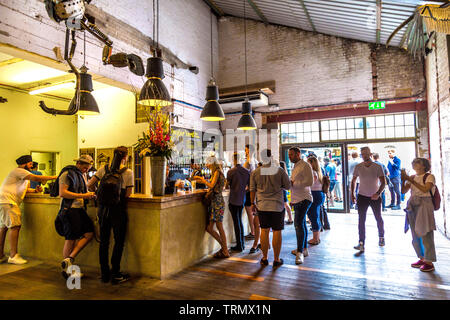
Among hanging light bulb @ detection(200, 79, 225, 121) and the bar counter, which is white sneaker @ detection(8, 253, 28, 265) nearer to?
the bar counter

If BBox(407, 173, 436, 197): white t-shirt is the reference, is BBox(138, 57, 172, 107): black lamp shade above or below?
above

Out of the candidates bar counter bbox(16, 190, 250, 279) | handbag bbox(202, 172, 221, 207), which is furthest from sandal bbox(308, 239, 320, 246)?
handbag bbox(202, 172, 221, 207)

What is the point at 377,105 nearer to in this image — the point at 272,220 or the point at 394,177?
the point at 394,177

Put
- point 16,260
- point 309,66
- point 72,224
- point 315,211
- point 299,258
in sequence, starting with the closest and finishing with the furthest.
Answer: point 72,224, point 299,258, point 16,260, point 315,211, point 309,66

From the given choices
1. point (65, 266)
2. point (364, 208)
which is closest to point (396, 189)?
point (364, 208)

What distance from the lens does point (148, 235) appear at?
345 cm

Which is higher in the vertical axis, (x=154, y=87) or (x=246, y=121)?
(x=154, y=87)

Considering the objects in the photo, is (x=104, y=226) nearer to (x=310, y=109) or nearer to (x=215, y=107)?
(x=215, y=107)

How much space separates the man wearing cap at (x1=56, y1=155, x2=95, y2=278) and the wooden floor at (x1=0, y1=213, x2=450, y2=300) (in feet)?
1.29

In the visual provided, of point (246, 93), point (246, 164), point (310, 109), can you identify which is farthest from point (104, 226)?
point (310, 109)

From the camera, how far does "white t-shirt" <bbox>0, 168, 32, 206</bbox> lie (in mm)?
4219

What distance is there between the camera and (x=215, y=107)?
489 centimetres

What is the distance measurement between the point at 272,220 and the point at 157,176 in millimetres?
1645
